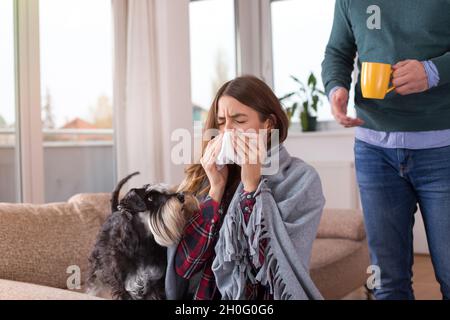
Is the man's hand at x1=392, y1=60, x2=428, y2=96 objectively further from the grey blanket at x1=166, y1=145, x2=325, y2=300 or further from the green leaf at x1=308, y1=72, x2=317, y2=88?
the green leaf at x1=308, y1=72, x2=317, y2=88

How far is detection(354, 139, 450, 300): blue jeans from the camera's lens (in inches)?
52.2

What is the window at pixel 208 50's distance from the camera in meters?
4.48

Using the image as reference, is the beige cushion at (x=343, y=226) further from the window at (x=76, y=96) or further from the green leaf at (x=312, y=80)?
the green leaf at (x=312, y=80)

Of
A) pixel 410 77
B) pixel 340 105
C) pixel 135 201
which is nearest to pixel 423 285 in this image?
pixel 340 105

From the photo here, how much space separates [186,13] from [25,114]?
3.60 feet

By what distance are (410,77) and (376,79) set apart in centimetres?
7

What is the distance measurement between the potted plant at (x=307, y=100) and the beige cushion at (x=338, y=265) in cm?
180

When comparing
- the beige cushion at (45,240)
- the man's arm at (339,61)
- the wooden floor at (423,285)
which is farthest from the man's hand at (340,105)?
the wooden floor at (423,285)

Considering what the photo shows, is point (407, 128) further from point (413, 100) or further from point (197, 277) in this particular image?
point (197, 277)

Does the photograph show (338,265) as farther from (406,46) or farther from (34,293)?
(34,293)

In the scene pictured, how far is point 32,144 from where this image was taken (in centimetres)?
293

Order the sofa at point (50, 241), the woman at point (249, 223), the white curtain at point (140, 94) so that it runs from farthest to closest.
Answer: the white curtain at point (140, 94)
the sofa at point (50, 241)
the woman at point (249, 223)

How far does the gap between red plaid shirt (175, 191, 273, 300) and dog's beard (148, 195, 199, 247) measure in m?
0.02
